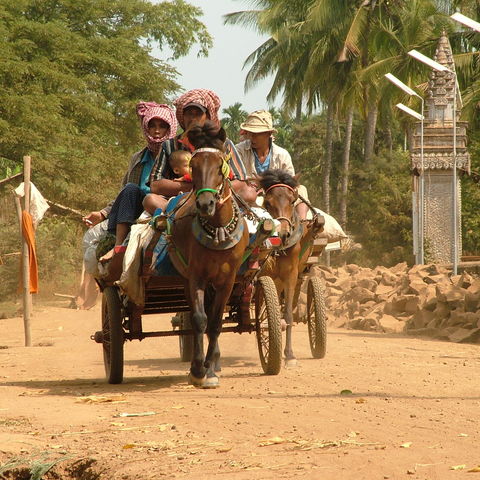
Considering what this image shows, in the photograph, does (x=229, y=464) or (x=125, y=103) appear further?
(x=125, y=103)

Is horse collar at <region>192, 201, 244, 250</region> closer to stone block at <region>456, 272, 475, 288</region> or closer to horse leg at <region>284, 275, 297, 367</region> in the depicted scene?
horse leg at <region>284, 275, 297, 367</region>

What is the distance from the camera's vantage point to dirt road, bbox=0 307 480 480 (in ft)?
18.2

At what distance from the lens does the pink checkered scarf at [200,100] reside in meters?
9.18

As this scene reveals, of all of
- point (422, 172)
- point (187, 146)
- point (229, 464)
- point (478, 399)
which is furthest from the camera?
point (422, 172)

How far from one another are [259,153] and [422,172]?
14.5m

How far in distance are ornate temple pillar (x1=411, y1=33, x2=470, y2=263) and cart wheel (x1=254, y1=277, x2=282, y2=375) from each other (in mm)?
16006

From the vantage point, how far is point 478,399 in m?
8.05

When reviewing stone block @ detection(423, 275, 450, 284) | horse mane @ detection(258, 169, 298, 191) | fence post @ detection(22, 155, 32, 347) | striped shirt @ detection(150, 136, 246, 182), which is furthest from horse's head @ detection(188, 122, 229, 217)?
stone block @ detection(423, 275, 450, 284)

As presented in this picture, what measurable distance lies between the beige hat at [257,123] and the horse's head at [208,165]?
8.83 feet

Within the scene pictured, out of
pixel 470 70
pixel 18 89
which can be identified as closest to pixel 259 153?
pixel 18 89

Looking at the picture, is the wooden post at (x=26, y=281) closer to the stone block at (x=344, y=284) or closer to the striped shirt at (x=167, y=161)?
the striped shirt at (x=167, y=161)

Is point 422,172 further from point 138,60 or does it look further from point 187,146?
point 187,146

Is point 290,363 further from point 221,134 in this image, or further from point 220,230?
point 221,134

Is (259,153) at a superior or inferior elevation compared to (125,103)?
inferior
